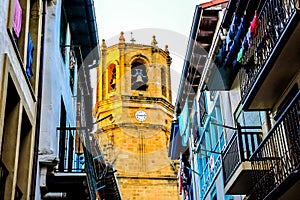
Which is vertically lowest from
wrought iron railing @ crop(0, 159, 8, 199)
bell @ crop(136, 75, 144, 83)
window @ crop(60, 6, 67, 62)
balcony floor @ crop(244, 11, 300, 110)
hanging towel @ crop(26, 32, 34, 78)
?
wrought iron railing @ crop(0, 159, 8, 199)

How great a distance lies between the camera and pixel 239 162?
15219 millimetres

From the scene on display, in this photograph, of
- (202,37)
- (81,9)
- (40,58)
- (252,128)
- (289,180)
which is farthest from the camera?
(202,37)

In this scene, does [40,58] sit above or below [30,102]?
above

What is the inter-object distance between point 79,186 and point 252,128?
4389mm

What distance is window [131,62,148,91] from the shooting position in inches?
2210

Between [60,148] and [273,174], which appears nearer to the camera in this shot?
[273,174]

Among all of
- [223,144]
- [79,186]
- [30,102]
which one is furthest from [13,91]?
[223,144]

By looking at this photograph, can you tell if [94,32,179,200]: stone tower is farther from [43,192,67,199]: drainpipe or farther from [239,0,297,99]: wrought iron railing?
[239,0,297,99]: wrought iron railing

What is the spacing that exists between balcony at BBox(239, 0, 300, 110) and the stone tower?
35.7 meters

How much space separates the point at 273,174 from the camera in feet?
42.3

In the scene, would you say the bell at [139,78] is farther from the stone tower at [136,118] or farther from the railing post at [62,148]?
the railing post at [62,148]

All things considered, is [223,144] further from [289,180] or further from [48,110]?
[289,180]

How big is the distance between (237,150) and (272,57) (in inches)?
151

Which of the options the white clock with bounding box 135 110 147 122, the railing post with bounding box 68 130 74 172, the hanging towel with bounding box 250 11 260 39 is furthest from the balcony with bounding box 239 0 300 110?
the white clock with bounding box 135 110 147 122
